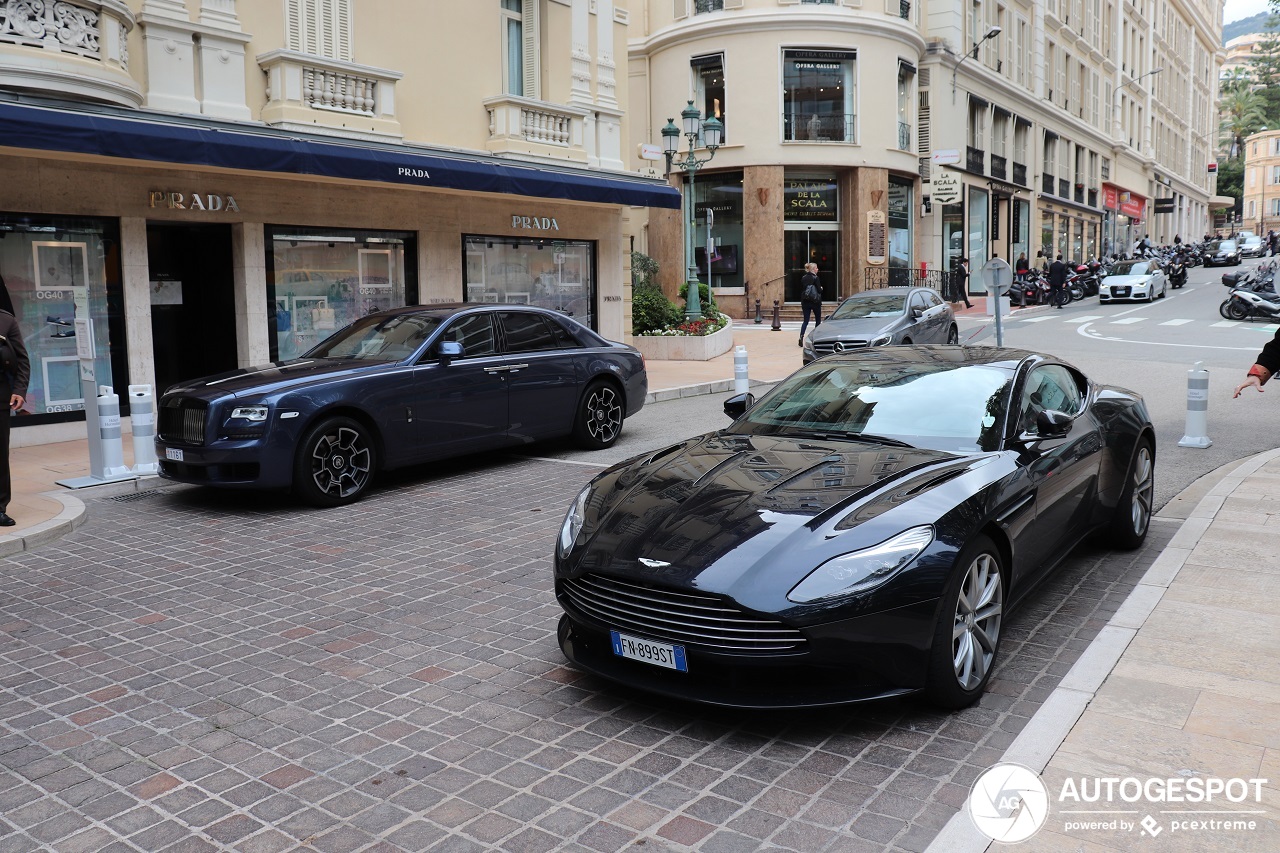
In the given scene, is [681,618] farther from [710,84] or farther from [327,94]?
Result: [710,84]

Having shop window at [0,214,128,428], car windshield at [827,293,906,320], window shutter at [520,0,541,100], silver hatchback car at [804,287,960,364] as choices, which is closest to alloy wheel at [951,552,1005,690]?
shop window at [0,214,128,428]

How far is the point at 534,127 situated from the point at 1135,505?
44.9 feet

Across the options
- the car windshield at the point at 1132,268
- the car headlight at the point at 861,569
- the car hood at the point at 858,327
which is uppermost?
the car windshield at the point at 1132,268

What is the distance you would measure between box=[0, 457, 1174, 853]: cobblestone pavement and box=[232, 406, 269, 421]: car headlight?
173cm

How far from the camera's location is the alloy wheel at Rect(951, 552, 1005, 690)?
4230mm

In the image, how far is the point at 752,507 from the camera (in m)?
4.36

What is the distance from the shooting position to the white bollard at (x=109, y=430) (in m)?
9.48

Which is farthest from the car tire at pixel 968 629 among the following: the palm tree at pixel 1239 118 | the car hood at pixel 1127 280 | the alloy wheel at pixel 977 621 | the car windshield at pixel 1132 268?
the palm tree at pixel 1239 118

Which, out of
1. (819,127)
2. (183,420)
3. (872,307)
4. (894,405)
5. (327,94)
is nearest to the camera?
(894,405)

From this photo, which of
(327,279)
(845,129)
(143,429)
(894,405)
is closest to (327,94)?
(327,279)

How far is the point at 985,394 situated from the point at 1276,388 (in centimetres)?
1190

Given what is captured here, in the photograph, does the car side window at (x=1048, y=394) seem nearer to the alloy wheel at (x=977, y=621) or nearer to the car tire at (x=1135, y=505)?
the car tire at (x=1135, y=505)

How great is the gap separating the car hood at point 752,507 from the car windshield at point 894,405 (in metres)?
0.20

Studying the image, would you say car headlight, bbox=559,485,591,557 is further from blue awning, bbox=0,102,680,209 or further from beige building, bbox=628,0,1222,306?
beige building, bbox=628,0,1222,306
